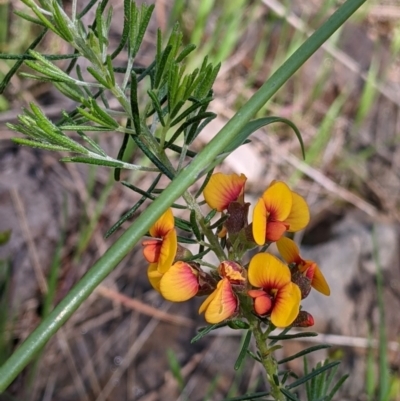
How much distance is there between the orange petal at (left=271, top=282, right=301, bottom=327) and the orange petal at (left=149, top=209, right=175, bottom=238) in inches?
5.4

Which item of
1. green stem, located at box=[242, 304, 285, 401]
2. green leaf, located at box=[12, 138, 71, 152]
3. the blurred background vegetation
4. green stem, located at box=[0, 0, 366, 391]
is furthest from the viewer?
the blurred background vegetation

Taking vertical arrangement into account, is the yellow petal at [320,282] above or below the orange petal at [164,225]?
above

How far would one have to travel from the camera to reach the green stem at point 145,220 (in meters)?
0.43

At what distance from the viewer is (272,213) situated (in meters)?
0.62

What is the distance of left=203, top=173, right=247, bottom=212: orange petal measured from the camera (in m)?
0.65

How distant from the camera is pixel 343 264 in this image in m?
1.90

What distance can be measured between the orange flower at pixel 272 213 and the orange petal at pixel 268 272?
0.03m

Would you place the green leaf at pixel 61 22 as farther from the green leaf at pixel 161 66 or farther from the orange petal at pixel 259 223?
the orange petal at pixel 259 223

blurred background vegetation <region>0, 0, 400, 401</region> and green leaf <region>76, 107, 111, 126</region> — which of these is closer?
green leaf <region>76, 107, 111, 126</region>

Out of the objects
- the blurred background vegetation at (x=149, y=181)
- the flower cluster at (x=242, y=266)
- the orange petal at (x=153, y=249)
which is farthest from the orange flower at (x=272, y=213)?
the blurred background vegetation at (x=149, y=181)

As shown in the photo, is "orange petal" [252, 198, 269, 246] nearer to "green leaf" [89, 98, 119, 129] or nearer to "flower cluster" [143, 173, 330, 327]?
"flower cluster" [143, 173, 330, 327]

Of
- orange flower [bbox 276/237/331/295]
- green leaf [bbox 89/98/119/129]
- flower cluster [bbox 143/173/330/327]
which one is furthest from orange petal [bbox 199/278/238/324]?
green leaf [bbox 89/98/119/129]

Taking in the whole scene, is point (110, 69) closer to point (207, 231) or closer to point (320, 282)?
point (207, 231)

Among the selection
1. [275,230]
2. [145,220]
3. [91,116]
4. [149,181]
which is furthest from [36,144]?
[149,181]
